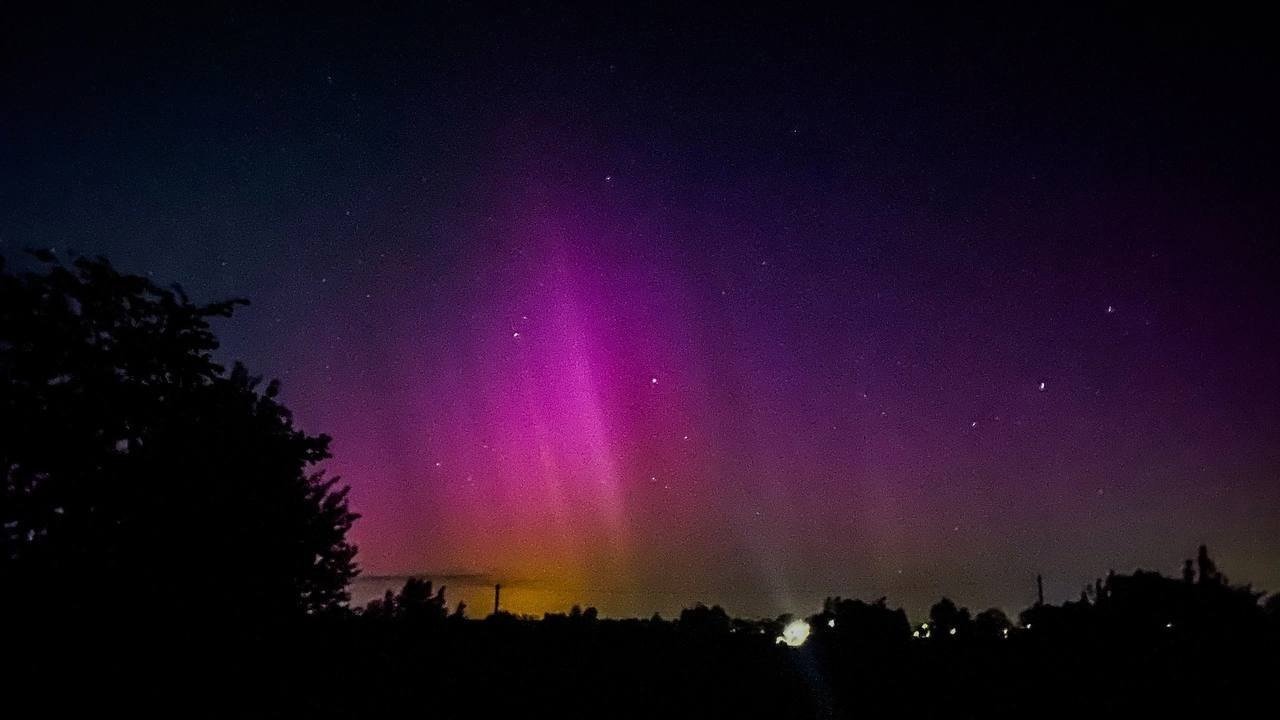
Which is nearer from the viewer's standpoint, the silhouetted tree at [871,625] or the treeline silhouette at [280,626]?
the treeline silhouette at [280,626]

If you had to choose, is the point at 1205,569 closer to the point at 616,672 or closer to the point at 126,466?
the point at 616,672

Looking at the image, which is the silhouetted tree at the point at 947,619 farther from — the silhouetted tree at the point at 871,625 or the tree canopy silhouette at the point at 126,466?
the tree canopy silhouette at the point at 126,466

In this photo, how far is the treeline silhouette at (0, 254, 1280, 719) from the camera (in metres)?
7.80

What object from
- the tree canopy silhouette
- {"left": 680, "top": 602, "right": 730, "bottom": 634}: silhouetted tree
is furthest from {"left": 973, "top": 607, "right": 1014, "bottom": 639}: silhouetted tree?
the tree canopy silhouette

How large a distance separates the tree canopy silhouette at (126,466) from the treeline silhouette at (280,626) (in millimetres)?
24

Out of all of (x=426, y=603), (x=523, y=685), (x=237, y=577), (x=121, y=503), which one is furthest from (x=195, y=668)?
(x=523, y=685)

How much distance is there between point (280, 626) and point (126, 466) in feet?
7.66

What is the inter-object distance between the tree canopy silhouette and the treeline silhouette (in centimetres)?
2

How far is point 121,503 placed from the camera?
834cm

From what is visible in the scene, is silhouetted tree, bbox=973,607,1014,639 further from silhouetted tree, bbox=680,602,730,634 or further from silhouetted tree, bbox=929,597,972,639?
silhouetted tree, bbox=680,602,730,634

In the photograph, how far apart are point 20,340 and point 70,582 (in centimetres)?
329

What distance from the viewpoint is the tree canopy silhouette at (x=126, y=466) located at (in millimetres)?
7910

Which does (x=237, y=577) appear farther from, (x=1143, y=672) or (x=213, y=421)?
(x=1143, y=672)

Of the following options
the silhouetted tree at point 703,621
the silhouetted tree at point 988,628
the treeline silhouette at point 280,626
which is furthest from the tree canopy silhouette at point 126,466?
the silhouetted tree at point 988,628
